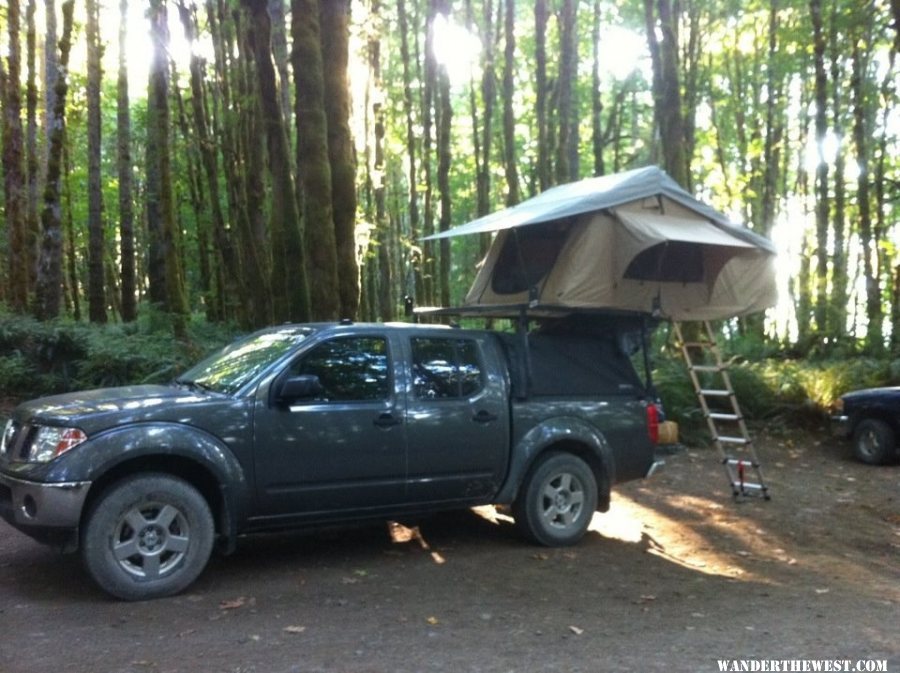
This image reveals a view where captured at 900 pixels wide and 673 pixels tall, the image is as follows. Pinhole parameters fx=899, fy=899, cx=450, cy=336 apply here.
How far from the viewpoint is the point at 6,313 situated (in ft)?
56.1

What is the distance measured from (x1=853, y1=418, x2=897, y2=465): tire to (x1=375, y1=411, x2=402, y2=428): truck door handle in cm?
962

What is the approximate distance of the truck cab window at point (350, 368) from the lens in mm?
7074

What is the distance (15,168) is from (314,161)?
9.64 meters

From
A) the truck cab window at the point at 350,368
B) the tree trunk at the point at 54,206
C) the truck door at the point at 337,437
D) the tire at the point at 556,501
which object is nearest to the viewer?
the truck door at the point at 337,437

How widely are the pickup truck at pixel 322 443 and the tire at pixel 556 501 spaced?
0.05ft

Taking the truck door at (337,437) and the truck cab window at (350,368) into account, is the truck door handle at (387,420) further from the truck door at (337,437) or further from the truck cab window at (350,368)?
the truck cab window at (350,368)

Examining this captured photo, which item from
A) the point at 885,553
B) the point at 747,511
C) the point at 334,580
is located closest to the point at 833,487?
the point at 747,511

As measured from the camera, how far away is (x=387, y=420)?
721cm

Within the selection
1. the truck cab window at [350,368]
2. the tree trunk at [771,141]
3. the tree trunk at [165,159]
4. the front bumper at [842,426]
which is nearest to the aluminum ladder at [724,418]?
the front bumper at [842,426]

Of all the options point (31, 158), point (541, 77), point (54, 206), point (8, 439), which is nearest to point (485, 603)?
point (8, 439)

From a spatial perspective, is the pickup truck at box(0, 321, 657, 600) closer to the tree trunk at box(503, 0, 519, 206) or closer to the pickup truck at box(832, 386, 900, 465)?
the pickup truck at box(832, 386, 900, 465)

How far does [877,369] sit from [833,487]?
6074mm

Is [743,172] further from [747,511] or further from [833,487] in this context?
[747,511]

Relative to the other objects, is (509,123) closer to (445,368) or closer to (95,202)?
(95,202)
